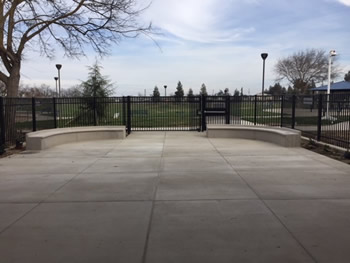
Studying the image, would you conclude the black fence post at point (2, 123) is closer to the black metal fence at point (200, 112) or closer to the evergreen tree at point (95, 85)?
the black metal fence at point (200, 112)

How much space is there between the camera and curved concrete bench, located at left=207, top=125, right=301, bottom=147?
10062 millimetres

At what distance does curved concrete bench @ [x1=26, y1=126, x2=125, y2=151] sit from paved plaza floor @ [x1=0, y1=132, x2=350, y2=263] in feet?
5.84

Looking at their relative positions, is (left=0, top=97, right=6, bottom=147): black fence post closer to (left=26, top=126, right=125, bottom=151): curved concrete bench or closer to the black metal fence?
the black metal fence

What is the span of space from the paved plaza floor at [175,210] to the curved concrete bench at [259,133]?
1844 millimetres

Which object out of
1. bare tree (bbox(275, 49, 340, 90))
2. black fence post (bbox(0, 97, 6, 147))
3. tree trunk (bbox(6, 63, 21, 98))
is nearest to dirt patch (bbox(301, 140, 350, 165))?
black fence post (bbox(0, 97, 6, 147))

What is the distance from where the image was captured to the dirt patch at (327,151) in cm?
816

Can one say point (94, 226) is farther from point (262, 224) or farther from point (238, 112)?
point (238, 112)

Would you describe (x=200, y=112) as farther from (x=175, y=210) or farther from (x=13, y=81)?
(x=175, y=210)

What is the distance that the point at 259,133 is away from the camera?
12117 mm

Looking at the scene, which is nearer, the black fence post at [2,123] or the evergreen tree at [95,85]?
the black fence post at [2,123]

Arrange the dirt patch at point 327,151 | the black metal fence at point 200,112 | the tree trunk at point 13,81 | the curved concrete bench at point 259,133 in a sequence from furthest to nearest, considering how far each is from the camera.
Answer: the tree trunk at point 13,81
the black metal fence at point 200,112
the curved concrete bench at point 259,133
the dirt patch at point 327,151

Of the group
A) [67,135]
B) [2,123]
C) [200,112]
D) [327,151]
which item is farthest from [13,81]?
[327,151]

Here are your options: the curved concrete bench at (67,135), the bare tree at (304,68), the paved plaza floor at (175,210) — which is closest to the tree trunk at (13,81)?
the curved concrete bench at (67,135)

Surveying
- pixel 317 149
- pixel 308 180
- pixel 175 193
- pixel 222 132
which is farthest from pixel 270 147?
pixel 175 193
